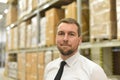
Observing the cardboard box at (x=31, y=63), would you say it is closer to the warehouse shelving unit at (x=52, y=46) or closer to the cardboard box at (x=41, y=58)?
the warehouse shelving unit at (x=52, y=46)

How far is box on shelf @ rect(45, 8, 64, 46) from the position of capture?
368cm

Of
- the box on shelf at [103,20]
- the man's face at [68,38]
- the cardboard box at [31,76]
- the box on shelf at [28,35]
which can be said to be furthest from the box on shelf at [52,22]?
the man's face at [68,38]

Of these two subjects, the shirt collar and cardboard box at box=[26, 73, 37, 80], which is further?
cardboard box at box=[26, 73, 37, 80]

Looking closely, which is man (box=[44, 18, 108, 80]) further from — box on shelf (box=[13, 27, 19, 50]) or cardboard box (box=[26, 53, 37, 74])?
box on shelf (box=[13, 27, 19, 50])

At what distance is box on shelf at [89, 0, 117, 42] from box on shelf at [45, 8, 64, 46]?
1128 millimetres

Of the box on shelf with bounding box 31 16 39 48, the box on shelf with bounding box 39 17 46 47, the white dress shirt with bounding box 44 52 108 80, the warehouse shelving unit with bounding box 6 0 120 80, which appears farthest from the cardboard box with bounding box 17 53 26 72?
the white dress shirt with bounding box 44 52 108 80

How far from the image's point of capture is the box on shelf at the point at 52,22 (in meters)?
3.68

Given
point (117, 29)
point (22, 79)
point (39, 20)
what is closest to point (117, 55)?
point (117, 29)

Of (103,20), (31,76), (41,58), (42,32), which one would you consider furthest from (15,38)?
(103,20)

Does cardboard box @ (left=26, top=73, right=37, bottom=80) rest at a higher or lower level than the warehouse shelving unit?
lower

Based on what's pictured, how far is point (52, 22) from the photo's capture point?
12.1 ft

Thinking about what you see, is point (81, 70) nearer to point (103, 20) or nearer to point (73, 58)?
point (73, 58)

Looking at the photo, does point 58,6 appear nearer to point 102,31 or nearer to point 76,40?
point 102,31

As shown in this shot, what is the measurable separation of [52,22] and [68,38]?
188cm
